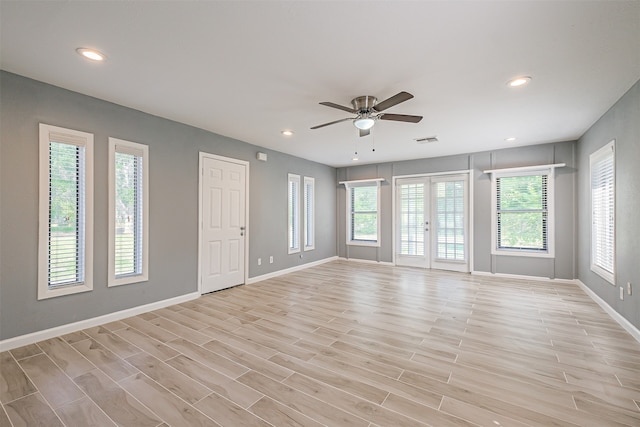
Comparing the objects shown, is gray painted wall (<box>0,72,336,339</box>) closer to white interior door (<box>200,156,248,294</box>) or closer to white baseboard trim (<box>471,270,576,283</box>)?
white interior door (<box>200,156,248,294</box>)

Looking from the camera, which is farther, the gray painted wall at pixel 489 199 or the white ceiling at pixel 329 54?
the gray painted wall at pixel 489 199

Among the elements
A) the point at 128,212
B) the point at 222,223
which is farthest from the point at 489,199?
the point at 128,212

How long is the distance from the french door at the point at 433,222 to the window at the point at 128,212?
536 cm

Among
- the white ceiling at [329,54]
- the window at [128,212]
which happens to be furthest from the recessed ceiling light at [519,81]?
the window at [128,212]

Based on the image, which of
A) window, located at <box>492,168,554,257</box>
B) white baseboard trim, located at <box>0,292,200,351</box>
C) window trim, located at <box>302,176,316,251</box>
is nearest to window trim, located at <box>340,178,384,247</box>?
window trim, located at <box>302,176,316,251</box>

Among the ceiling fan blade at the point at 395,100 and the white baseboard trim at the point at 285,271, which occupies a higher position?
the ceiling fan blade at the point at 395,100

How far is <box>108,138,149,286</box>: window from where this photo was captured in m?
3.34

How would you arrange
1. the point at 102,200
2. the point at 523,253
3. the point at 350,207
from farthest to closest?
1. the point at 350,207
2. the point at 523,253
3. the point at 102,200

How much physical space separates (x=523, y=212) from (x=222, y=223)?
5.71 metres

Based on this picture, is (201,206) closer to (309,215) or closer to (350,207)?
(309,215)

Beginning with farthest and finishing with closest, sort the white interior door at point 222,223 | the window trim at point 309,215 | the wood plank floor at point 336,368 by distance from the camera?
the window trim at point 309,215 < the white interior door at point 222,223 < the wood plank floor at point 336,368

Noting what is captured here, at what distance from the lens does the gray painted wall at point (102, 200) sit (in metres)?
2.65

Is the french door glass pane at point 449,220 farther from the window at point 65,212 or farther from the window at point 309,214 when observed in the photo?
the window at point 65,212

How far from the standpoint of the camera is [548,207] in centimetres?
529
